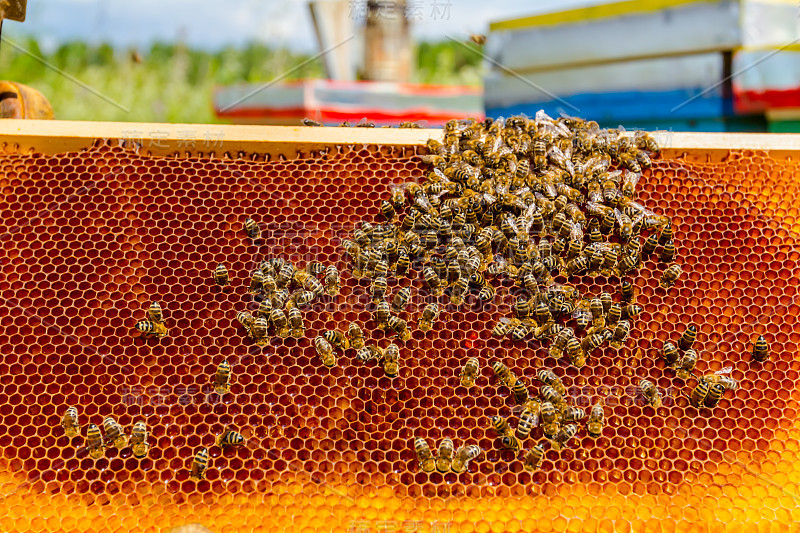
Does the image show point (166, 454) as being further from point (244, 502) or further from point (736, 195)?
point (736, 195)

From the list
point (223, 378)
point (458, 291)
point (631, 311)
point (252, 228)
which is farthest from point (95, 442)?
point (631, 311)

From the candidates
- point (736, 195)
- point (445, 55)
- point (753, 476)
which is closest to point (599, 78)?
point (736, 195)

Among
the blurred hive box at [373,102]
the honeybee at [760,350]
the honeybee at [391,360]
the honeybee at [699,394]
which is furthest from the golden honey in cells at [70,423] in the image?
the blurred hive box at [373,102]

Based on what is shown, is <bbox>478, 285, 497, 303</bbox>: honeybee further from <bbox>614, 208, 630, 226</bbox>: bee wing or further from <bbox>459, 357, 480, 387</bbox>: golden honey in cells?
<bbox>614, 208, 630, 226</bbox>: bee wing

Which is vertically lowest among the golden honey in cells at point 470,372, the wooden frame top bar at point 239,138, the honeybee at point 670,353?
the golden honey in cells at point 470,372

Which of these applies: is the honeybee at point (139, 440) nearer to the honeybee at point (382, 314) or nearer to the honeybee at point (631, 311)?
the honeybee at point (382, 314)

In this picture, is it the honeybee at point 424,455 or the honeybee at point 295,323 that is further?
the honeybee at point 295,323

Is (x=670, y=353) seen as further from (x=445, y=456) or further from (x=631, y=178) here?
(x=445, y=456)

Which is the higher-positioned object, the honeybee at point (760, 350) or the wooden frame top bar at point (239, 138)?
the wooden frame top bar at point (239, 138)
